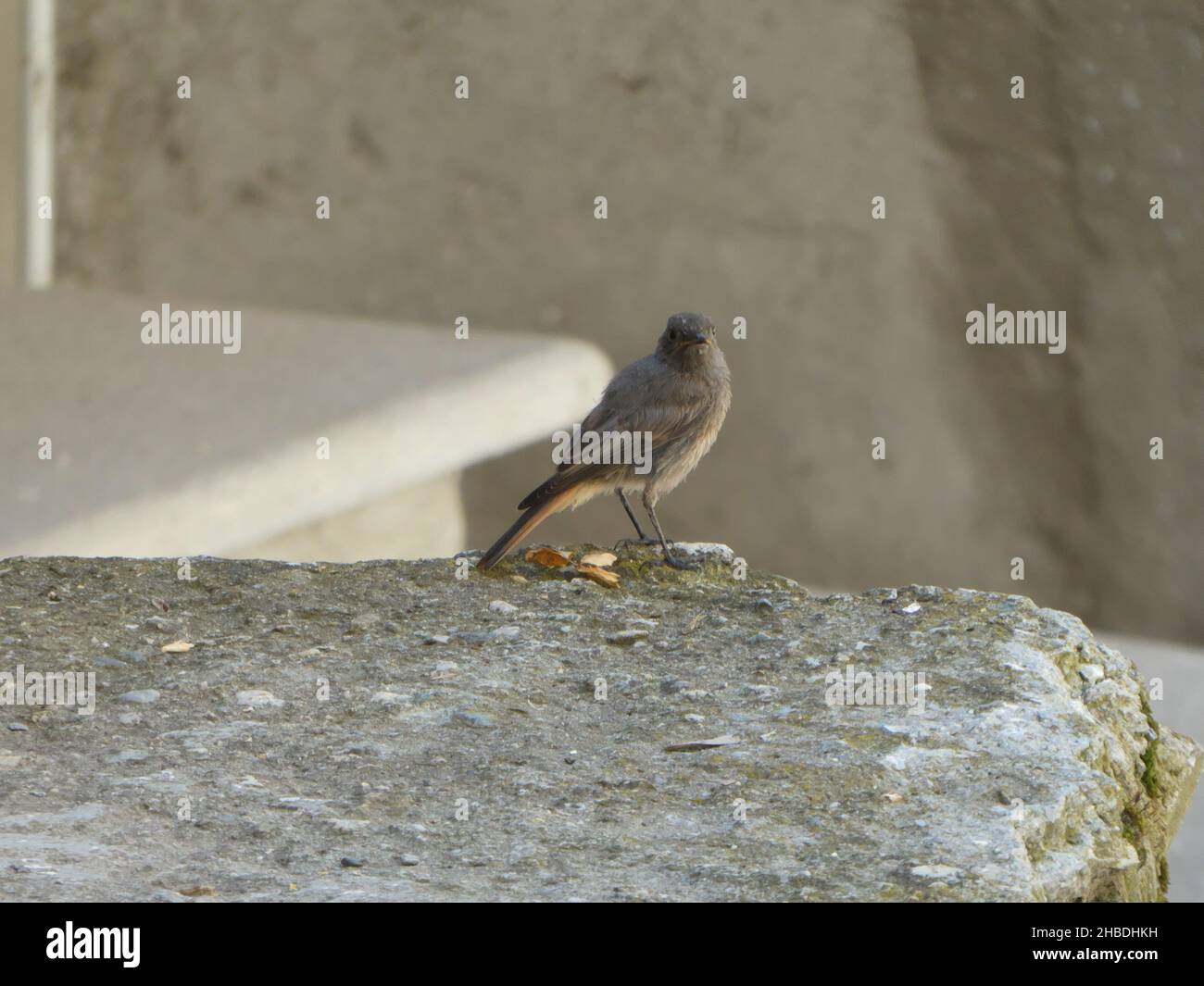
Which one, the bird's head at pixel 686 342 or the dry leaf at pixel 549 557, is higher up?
the bird's head at pixel 686 342

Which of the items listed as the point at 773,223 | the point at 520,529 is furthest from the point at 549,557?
the point at 773,223

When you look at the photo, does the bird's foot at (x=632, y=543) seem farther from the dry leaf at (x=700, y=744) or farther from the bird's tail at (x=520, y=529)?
the dry leaf at (x=700, y=744)

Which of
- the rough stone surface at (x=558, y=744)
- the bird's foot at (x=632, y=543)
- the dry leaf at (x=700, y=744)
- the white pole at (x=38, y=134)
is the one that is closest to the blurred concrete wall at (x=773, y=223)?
the white pole at (x=38, y=134)

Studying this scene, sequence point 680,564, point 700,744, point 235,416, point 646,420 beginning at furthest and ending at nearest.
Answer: point 235,416, point 646,420, point 680,564, point 700,744

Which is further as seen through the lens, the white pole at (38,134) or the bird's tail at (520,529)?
the white pole at (38,134)

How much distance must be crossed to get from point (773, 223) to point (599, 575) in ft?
19.1

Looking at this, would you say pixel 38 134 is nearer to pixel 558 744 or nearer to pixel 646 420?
pixel 646 420

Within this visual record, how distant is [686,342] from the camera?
407 cm

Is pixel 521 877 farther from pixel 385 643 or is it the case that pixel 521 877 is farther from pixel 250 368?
pixel 250 368

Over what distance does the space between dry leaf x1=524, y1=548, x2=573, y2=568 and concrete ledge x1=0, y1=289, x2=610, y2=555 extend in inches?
106

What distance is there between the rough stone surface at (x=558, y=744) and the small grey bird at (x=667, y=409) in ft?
1.30

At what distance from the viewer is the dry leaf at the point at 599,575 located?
355 cm

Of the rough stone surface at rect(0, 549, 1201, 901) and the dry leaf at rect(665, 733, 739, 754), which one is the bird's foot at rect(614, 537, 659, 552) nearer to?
the rough stone surface at rect(0, 549, 1201, 901)

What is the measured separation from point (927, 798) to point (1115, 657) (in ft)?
2.57
